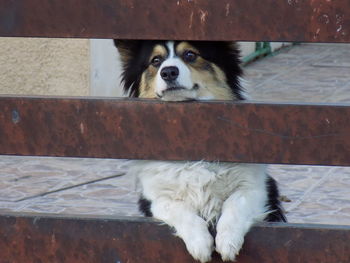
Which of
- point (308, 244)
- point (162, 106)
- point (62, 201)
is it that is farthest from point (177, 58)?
point (62, 201)

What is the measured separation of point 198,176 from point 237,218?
0.36 m

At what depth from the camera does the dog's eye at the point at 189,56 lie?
3.49m

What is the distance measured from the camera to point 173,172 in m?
3.29

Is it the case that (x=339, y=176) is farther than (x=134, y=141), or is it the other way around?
(x=339, y=176)

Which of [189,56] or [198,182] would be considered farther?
[189,56]

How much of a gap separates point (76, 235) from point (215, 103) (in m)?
0.66

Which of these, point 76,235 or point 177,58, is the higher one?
point 177,58

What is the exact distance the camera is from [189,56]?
11.5ft

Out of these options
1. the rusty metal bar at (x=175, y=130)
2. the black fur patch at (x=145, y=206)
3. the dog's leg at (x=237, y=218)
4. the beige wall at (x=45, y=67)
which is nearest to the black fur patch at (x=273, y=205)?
the dog's leg at (x=237, y=218)

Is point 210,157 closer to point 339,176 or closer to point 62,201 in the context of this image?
point 62,201

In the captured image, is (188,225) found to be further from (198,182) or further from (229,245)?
(198,182)

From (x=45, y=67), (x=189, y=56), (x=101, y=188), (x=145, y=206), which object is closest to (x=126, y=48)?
(x=189, y=56)

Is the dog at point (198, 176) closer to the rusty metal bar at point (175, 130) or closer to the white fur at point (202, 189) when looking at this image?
the white fur at point (202, 189)

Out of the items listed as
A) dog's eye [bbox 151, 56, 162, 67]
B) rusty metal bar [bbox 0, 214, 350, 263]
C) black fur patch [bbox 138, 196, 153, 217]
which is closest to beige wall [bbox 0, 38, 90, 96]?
dog's eye [bbox 151, 56, 162, 67]
